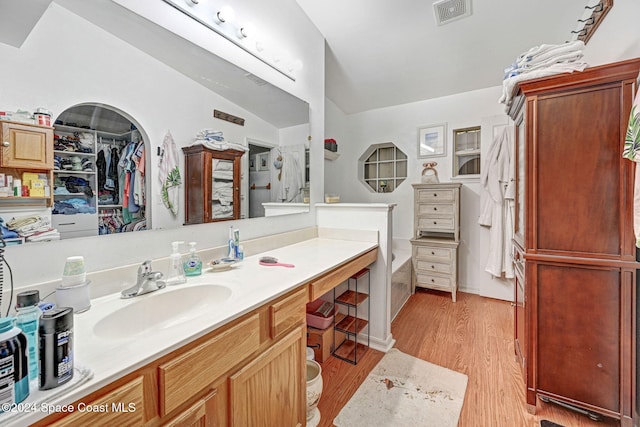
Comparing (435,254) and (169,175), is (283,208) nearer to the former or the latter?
(169,175)

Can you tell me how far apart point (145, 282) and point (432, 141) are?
11.7ft

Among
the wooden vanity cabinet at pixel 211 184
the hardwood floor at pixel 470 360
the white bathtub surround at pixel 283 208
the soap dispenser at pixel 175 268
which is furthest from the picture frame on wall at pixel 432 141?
the soap dispenser at pixel 175 268

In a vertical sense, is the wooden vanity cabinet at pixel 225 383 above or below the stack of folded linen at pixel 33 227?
below

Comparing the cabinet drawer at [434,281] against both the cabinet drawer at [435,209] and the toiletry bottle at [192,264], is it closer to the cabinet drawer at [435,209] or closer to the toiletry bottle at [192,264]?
the cabinet drawer at [435,209]

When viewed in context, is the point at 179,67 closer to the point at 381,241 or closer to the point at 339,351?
the point at 381,241

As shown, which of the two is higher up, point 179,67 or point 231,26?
point 231,26

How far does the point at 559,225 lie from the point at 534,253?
19 centimetres

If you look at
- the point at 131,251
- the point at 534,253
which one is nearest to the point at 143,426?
the point at 131,251

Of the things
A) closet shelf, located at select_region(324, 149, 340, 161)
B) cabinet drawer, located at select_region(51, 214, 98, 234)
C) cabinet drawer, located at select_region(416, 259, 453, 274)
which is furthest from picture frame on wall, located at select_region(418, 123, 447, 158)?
cabinet drawer, located at select_region(51, 214, 98, 234)

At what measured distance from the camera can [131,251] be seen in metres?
1.15

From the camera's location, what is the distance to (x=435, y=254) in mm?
3270

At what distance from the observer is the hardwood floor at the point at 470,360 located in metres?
1.52

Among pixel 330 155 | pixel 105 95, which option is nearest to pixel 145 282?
pixel 105 95

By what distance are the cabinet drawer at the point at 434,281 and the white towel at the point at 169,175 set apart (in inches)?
115
